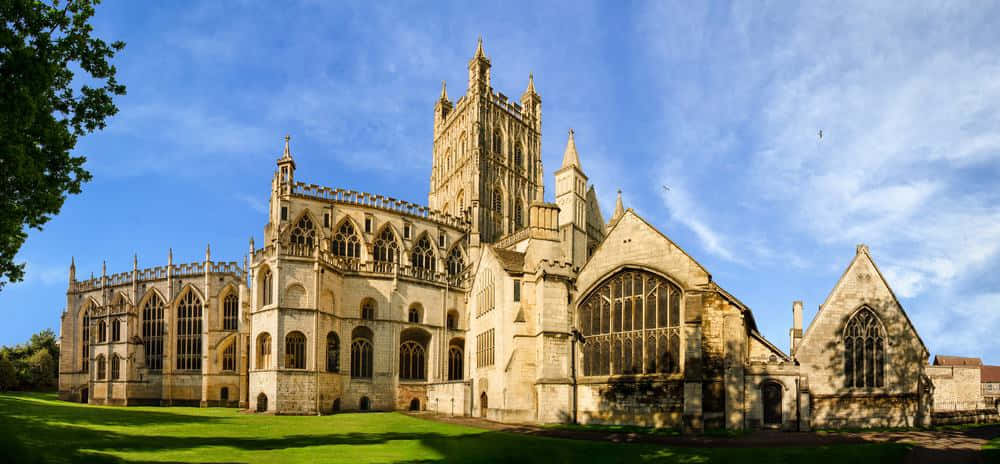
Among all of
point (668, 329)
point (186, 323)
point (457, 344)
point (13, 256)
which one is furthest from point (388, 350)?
point (13, 256)

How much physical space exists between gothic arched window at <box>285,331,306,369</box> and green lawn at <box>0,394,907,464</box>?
14091 millimetres

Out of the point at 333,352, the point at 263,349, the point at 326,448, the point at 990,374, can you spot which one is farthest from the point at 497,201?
the point at 990,374

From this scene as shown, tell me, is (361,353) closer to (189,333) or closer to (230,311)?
(230,311)

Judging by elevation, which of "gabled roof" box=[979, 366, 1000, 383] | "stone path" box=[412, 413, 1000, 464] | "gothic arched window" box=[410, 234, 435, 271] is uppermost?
"gothic arched window" box=[410, 234, 435, 271]

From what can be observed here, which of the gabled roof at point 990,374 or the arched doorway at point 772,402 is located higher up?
the arched doorway at point 772,402

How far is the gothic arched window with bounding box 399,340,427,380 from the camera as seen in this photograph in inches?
2074

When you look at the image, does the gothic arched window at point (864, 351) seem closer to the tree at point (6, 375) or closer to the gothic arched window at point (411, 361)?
the gothic arched window at point (411, 361)

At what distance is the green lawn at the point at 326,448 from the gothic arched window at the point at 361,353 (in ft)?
68.8

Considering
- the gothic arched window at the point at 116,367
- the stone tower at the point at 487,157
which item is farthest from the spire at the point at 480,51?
the gothic arched window at the point at 116,367

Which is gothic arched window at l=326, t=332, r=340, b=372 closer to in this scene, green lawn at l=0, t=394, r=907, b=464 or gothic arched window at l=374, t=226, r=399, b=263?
gothic arched window at l=374, t=226, r=399, b=263

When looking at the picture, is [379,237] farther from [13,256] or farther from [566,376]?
[13,256]

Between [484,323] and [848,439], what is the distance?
834 inches

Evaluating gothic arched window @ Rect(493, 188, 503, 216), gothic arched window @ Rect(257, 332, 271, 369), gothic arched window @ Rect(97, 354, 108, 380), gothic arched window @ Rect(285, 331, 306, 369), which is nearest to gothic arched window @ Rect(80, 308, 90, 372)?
gothic arched window @ Rect(97, 354, 108, 380)

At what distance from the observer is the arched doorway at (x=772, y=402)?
28984mm
